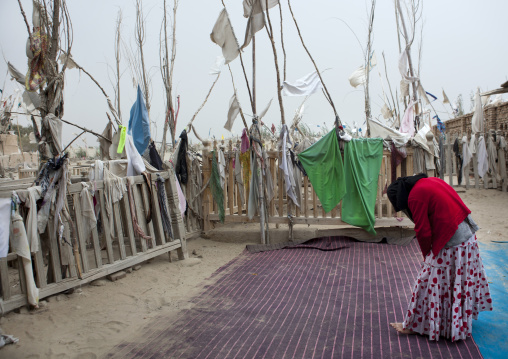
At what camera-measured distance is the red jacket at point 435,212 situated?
2.99 metres

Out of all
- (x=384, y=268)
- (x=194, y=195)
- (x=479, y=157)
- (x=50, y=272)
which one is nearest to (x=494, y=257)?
(x=384, y=268)

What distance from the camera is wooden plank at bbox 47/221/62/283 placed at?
4.21 metres

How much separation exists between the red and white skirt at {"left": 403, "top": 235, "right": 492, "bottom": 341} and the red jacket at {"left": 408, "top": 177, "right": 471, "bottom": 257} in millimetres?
143

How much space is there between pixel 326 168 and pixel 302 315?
3397 millimetres

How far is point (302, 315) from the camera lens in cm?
381

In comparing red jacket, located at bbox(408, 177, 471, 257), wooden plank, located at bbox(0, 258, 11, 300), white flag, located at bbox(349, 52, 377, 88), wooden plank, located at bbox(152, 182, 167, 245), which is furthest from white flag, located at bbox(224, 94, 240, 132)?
white flag, located at bbox(349, 52, 377, 88)

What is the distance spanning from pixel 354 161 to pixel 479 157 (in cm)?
649

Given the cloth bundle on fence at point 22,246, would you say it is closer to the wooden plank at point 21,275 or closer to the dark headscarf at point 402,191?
the wooden plank at point 21,275

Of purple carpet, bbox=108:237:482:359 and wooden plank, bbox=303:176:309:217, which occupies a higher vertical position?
wooden plank, bbox=303:176:309:217

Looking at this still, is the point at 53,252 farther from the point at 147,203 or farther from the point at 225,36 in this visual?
the point at 225,36

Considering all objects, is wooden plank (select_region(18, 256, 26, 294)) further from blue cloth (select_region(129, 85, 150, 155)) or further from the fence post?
the fence post

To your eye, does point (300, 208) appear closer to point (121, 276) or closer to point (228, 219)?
point (228, 219)

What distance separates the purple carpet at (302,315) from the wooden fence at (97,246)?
3.58ft

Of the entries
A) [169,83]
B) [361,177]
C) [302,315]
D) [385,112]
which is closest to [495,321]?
[302,315]
